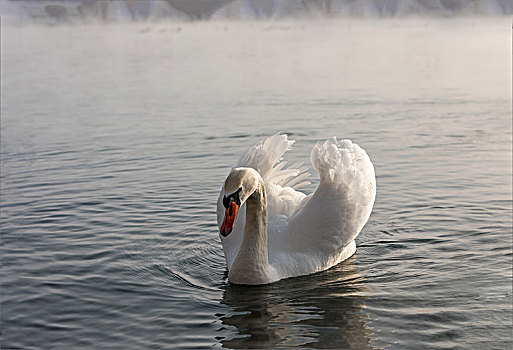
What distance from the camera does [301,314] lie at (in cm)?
712

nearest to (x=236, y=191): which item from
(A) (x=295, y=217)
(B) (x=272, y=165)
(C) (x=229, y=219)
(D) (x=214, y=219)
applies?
(C) (x=229, y=219)

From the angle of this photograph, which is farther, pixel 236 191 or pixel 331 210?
pixel 331 210

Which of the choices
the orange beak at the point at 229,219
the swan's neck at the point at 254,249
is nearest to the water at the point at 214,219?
the swan's neck at the point at 254,249

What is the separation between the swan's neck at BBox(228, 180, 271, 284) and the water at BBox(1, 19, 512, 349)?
0.54 feet

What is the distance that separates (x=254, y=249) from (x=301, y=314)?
946mm

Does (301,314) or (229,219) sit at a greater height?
(229,219)

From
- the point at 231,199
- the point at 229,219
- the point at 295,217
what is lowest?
the point at 295,217

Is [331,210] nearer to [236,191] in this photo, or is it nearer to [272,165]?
[272,165]

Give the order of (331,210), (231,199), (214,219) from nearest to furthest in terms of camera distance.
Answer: (231,199), (331,210), (214,219)

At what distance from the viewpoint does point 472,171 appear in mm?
12711

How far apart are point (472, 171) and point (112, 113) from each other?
9662 mm

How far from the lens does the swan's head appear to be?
7.08 meters

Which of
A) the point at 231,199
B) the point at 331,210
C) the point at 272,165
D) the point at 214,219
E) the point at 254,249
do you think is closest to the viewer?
the point at 231,199

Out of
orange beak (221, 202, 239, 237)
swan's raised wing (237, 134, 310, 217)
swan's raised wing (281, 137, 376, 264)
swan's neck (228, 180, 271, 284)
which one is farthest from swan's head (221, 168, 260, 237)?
swan's raised wing (237, 134, 310, 217)
